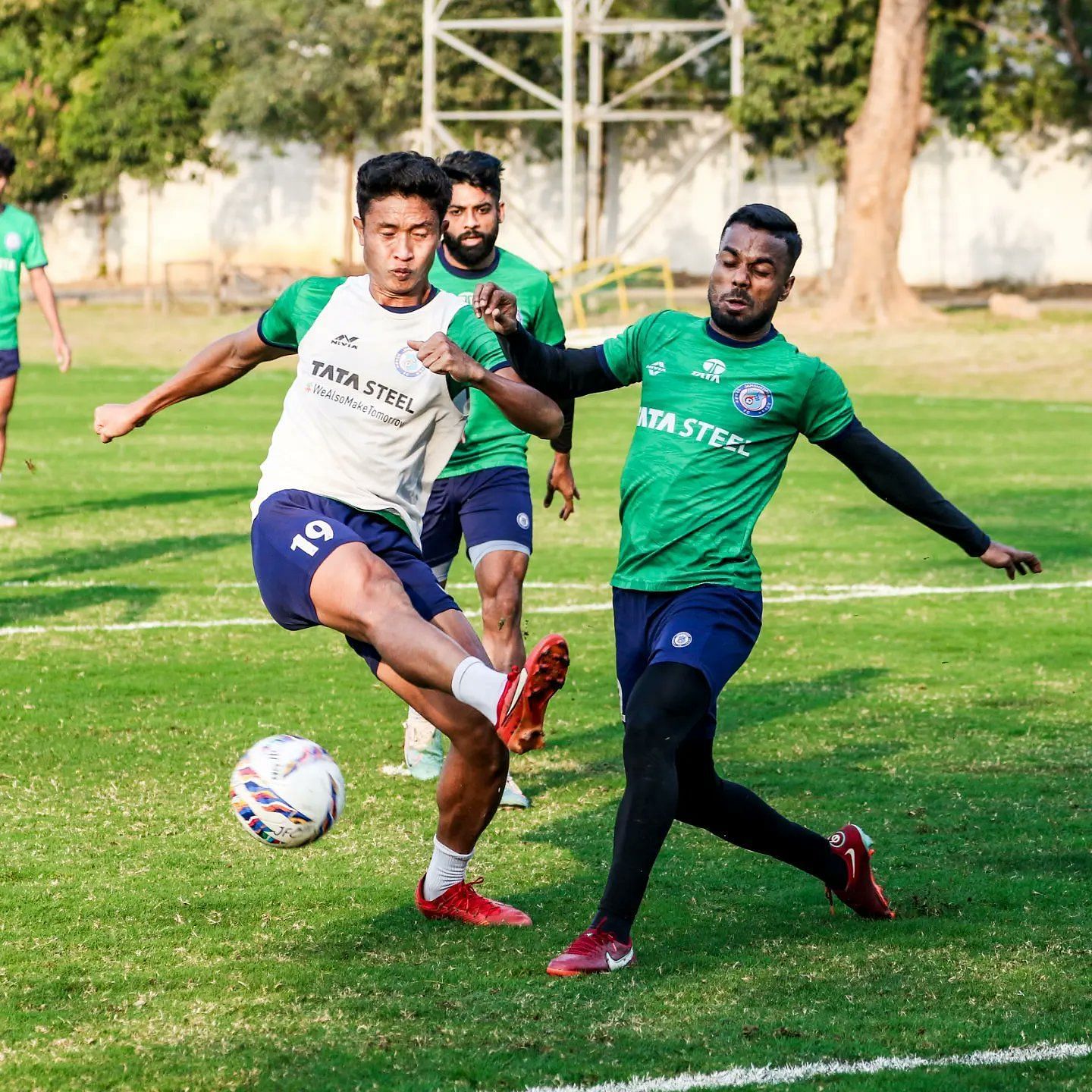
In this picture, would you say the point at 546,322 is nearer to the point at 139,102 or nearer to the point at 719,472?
the point at 719,472

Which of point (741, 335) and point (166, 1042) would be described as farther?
point (741, 335)

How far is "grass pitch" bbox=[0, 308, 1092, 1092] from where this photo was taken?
457 cm

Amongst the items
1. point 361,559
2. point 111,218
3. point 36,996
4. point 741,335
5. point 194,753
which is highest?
point 741,335

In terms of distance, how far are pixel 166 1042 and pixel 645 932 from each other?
1.59m

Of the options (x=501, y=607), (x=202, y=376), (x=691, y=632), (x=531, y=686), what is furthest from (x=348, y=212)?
(x=531, y=686)

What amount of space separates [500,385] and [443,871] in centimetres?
149

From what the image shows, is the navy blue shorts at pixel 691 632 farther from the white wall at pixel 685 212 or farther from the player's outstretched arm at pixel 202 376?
the white wall at pixel 685 212

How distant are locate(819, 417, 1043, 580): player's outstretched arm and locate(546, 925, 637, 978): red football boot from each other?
61.1 inches

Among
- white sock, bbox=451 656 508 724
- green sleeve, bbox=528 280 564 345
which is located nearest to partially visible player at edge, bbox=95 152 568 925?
white sock, bbox=451 656 508 724

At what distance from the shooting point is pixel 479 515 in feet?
24.9

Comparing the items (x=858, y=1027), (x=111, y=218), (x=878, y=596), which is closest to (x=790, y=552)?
(x=878, y=596)

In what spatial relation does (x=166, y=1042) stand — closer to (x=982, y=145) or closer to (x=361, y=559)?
(x=361, y=559)

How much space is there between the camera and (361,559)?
5410mm

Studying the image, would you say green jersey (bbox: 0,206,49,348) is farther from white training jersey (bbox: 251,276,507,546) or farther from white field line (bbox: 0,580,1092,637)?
white training jersey (bbox: 251,276,507,546)
